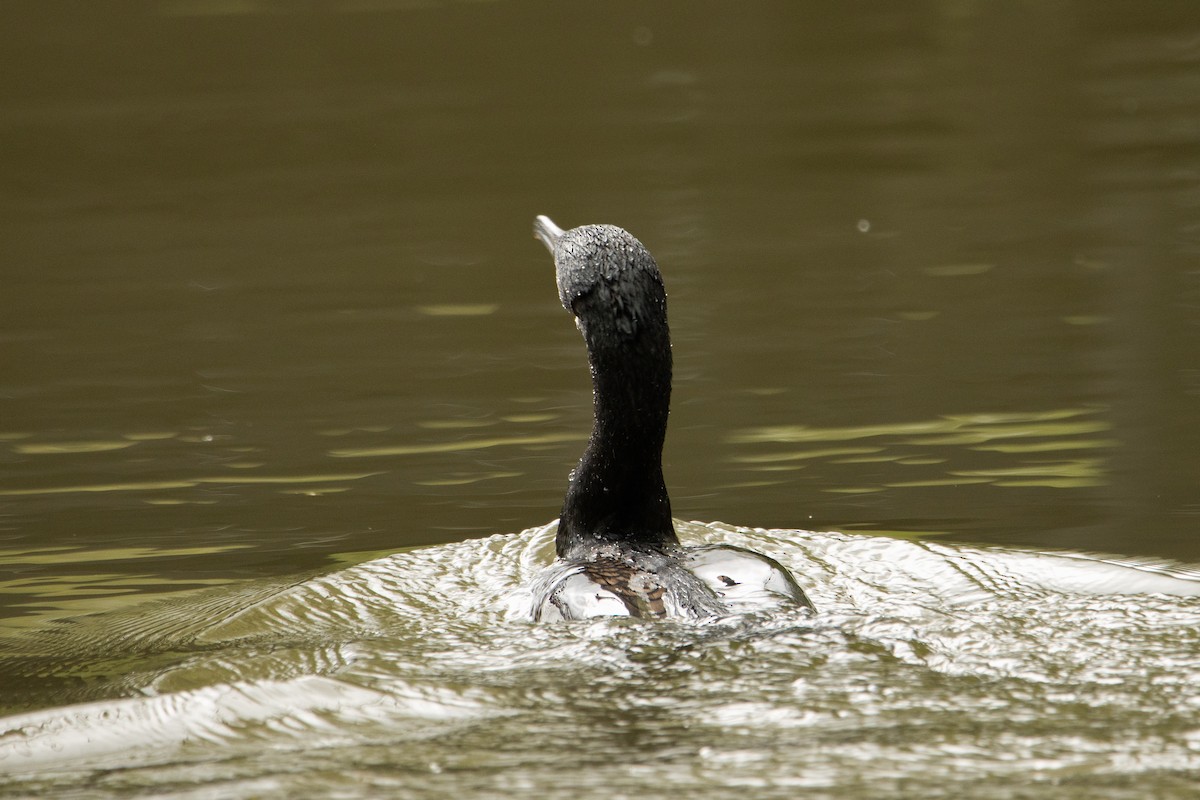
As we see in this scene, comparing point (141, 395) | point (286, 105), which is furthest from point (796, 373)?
point (286, 105)

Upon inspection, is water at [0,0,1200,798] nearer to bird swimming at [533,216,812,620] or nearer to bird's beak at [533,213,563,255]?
bird swimming at [533,216,812,620]

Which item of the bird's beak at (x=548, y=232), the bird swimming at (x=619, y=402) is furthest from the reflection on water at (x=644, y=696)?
the bird's beak at (x=548, y=232)

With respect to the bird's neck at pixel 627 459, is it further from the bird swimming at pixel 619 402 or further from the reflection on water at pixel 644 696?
the reflection on water at pixel 644 696

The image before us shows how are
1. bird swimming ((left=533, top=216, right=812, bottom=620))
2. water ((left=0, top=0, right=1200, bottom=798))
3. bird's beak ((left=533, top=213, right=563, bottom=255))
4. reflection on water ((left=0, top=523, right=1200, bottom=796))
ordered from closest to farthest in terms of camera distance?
reflection on water ((left=0, top=523, right=1200, bottom=796))
water ((left=0, top=0, right=1200, bottom=798))
bird swimming ((left=533, top=216, right=812, bottom=620))
bird's beak ((left=533, top=213, right=563, bottom=255))

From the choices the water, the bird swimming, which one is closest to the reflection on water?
the water

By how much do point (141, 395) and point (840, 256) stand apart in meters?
4.12

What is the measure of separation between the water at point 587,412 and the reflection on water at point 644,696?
0.6 inches

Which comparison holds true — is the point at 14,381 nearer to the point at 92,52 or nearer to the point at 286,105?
the point at 286,105

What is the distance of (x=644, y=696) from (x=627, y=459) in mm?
1387

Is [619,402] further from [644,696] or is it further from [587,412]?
[587,412]

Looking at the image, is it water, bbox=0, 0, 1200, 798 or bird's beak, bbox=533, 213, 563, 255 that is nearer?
water, bbox=0, 0, 1200, 798

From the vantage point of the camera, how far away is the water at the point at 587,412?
11.5ft

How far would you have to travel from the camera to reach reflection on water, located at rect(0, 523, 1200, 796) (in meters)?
3.19

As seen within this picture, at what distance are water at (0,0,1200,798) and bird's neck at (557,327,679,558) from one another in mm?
376
